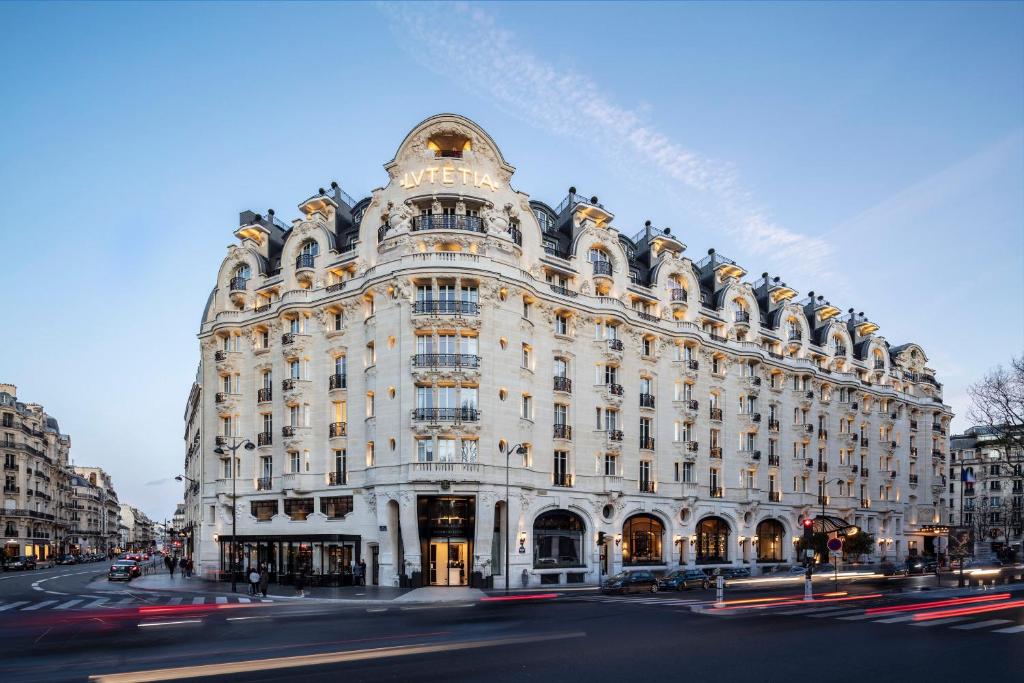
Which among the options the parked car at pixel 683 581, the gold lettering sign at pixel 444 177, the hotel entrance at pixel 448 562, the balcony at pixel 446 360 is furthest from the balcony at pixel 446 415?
the parked car at pixel 683 581

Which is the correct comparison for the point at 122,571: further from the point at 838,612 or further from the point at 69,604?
the point at 838,612

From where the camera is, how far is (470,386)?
45969 millimetres

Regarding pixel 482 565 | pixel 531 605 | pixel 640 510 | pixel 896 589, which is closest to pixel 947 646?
pixel 531 605

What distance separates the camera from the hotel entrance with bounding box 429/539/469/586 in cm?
4538

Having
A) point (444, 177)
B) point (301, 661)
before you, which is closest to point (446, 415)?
point (444, 177)

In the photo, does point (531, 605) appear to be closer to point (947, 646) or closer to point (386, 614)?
point (386, 614)

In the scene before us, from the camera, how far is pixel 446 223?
1874 inches

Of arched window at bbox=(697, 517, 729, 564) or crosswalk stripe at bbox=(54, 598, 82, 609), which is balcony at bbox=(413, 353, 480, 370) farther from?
arched window at bbox=(697, 517, 729, 564)

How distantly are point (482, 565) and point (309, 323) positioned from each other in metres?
21.5

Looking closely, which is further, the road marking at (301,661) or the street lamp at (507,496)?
the street lamp at (507,496)

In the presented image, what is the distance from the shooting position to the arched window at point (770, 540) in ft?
217

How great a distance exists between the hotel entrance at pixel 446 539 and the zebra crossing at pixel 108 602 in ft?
33.5

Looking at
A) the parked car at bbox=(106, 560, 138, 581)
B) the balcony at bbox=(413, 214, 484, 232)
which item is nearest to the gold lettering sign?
the balcony at bbox=(413, 214, 484, 232)

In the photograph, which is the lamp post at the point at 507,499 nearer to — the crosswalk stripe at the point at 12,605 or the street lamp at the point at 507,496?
the street lamp at the point at 507,496
